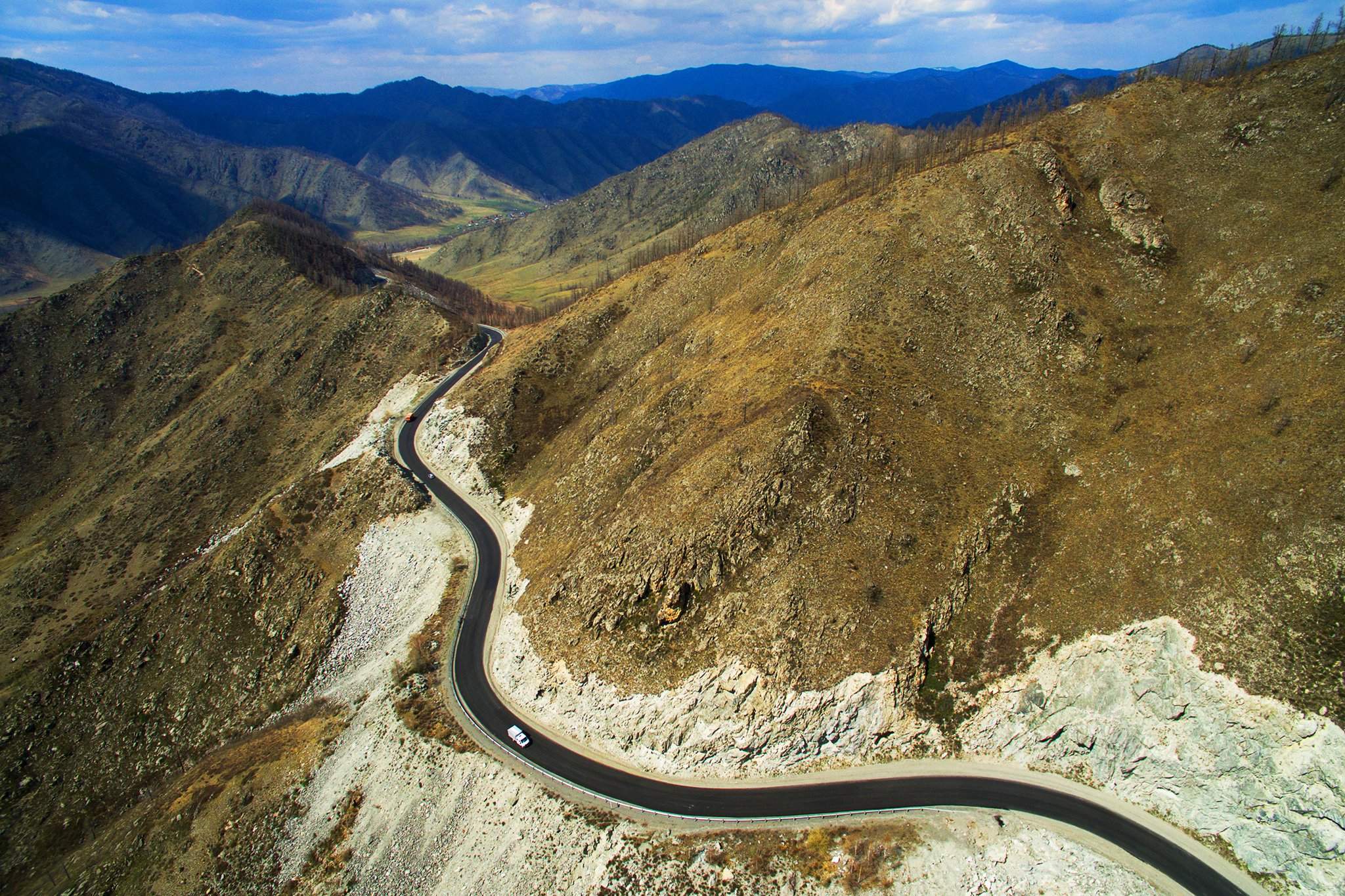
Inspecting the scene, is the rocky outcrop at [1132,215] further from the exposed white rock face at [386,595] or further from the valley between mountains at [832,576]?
the exposed white rock face at [386,595]

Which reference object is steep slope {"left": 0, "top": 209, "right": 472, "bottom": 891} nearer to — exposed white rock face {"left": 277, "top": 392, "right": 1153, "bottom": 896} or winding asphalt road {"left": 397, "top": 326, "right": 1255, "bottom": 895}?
exposed white rock face {"left": 277, "top": 392, "right": 1153, "bottom": 896}

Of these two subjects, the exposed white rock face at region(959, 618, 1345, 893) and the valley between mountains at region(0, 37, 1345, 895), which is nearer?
the exposed white rock face at region(959, 618, 1345, 893)

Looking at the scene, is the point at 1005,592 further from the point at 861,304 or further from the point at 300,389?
the point at 300,389

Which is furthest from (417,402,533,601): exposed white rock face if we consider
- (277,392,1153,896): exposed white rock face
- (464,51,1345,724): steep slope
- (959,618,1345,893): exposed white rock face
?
(959,618,1345,893): exposed white rock face

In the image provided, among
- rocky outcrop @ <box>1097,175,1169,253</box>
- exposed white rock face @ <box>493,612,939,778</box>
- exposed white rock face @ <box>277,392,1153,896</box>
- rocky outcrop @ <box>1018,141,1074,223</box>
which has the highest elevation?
rocky outcrop @ <box>1018,141,1074,223</box>

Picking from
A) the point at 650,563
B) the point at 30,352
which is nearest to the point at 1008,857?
the point at 650,563

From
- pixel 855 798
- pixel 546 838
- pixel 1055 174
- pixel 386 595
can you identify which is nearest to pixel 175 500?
pixel 386 595
